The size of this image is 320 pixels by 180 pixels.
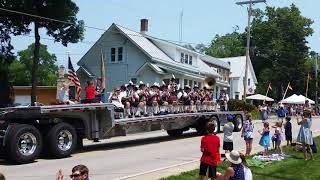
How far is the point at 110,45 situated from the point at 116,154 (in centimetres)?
3361

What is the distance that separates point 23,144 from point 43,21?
2899 centimetres

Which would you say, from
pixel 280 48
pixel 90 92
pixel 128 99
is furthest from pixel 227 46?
pixel 90 92

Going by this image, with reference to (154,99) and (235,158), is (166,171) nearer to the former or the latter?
(235,158)

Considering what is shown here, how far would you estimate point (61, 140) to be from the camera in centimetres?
1631

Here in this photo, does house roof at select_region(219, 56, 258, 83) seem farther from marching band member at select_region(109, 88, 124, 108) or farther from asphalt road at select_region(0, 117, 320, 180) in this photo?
marching band member at select_region(109, 88, 124, 108)

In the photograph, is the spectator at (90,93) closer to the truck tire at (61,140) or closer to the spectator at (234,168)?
the truck tire at (61,140)

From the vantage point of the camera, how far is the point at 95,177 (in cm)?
1278

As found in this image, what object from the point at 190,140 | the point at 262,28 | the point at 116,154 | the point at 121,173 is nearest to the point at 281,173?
the point at 121,173

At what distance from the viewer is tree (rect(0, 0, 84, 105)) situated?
41562mm

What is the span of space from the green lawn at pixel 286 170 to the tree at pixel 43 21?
2842 cm

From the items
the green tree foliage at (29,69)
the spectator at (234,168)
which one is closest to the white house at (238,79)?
the green tree foliage at (29,69)

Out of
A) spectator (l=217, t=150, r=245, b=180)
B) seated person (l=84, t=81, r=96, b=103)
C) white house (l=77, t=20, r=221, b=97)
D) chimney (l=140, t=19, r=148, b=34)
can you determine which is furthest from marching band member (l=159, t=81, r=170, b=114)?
chimney (l=140, t=19, r=148, b=34)

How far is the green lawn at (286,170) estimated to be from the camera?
12.7 metres

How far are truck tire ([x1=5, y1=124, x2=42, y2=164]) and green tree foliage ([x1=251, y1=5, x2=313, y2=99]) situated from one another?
66.1 metres
